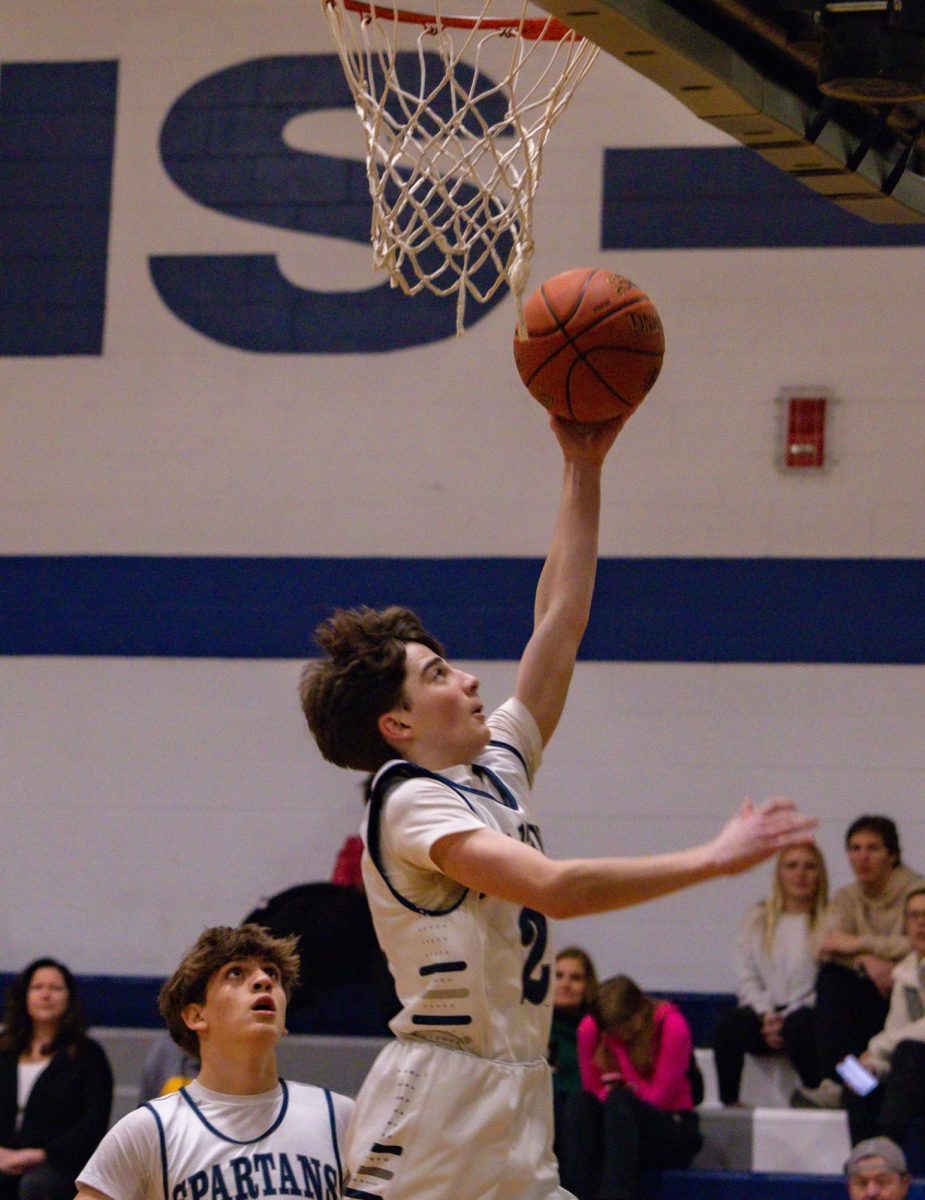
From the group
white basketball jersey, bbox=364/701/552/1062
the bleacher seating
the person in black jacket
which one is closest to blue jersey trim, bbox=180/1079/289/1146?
white basketball jersey, bbox=364/701/552/1062

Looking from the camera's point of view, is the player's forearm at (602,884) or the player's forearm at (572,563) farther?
the player's forearm at (572,563)

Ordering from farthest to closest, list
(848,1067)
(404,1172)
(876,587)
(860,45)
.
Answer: (876,587)
(848,1067)
(860,45)
(404,1172)

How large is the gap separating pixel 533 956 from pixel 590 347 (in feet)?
4.39

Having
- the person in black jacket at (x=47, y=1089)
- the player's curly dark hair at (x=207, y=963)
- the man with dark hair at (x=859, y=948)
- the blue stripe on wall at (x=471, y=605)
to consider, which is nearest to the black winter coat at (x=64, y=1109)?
the person in black jacket at (x=47, y=1089)

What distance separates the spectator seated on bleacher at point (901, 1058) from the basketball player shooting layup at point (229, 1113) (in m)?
3.24

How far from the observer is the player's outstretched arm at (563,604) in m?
3.60

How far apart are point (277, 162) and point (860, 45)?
561cm

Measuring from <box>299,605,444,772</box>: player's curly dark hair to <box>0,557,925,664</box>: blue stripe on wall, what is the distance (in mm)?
5116

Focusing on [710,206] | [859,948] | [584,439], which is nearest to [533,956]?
[584,439]

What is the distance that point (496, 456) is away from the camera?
28.5 feet

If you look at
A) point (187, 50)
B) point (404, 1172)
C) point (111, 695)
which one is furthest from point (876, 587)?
point (404, 1172)

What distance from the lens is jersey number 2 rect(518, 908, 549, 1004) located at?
3.21m

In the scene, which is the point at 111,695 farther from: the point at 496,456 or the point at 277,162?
the point at 277,162

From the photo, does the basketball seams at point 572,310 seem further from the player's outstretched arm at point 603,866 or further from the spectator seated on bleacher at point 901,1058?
the spectator seated on bleacher at point 901,1058
